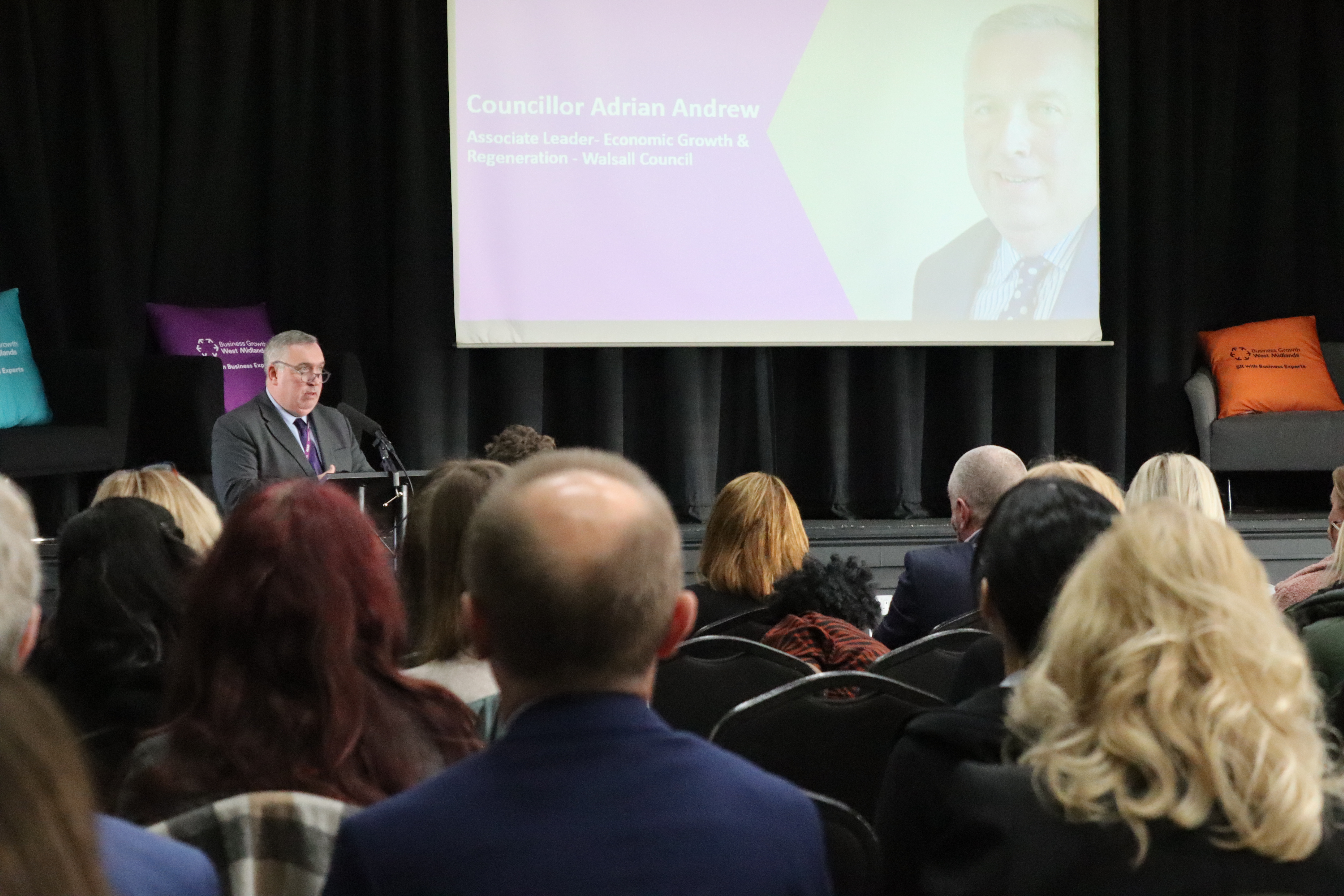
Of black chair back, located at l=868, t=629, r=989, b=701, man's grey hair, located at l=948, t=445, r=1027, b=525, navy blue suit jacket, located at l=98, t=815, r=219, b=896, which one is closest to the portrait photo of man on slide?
man's grey hair, located at l=948, t=445, r=1027, b=525

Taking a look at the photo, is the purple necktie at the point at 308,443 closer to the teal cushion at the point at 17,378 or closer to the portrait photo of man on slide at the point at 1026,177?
the teal cushion at the point at 17,378

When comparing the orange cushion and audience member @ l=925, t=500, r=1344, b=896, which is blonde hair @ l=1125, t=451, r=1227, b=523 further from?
the orange cushion

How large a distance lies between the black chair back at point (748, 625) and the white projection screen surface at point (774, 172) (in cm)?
338

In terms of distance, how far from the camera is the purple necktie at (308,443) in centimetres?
470

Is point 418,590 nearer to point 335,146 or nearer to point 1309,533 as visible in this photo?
point 335,146

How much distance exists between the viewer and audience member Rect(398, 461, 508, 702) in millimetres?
1737

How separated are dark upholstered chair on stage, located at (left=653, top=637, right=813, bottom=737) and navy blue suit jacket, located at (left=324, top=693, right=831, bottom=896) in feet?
3.19

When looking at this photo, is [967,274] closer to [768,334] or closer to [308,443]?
[768,334]

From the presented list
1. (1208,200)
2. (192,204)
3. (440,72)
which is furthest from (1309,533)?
(192,204)

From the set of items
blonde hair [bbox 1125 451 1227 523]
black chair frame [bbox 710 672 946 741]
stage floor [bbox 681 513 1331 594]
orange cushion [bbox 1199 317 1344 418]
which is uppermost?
orange cushion [bbox 1199 317 1344 418]

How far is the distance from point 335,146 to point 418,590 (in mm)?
4217

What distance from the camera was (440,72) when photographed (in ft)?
19.0

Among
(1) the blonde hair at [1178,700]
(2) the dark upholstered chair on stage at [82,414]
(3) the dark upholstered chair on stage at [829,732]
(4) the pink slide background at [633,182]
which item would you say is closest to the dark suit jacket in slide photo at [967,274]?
(4) the pink slide background at [633,182]

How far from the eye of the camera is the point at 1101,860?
1027 millimetres
